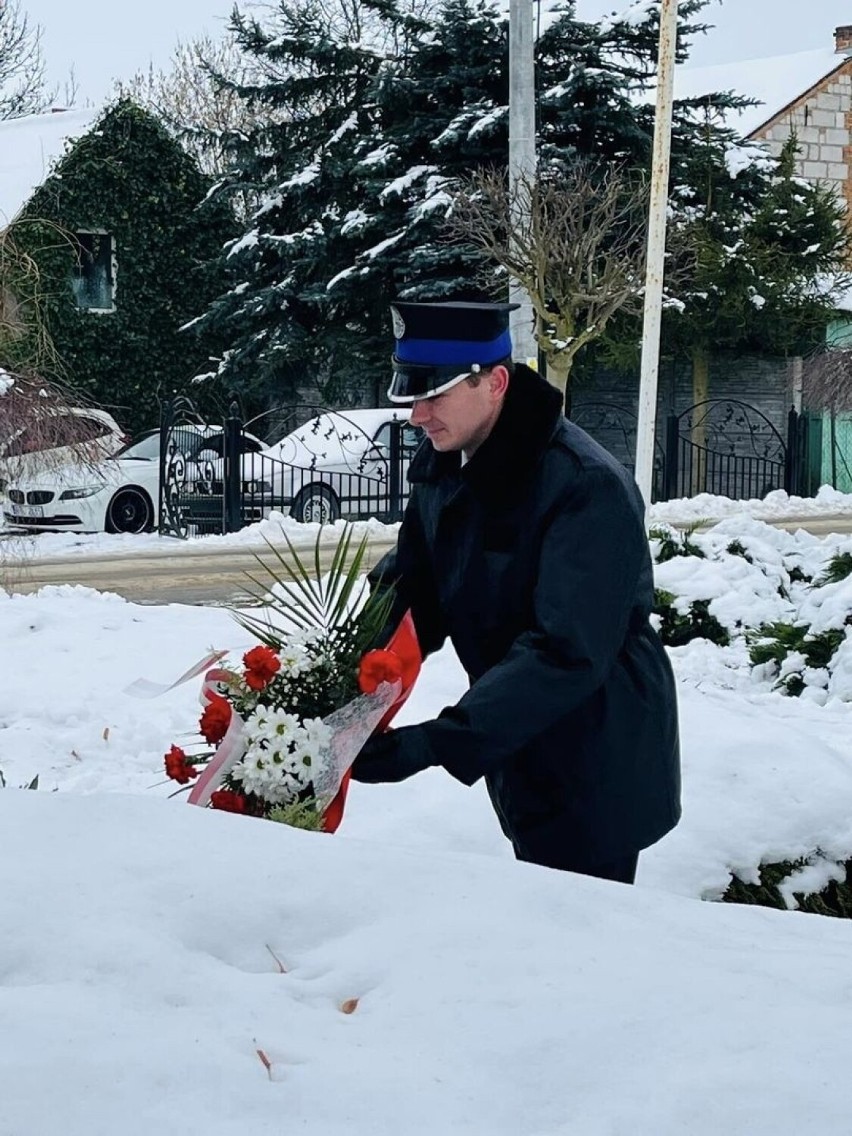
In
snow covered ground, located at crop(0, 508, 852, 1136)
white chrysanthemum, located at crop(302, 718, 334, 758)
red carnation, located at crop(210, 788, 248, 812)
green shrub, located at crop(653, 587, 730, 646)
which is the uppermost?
white chrysanthemum, located at crop(302, 718, 334, 758)

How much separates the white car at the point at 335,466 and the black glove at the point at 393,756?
618 inches

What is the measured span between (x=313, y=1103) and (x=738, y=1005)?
1.87ft

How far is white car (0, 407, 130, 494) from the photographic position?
344 inches

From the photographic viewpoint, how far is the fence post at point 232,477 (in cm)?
1817

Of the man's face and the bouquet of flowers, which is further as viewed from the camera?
the man's face

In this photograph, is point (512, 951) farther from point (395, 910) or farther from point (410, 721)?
point (410, 721)

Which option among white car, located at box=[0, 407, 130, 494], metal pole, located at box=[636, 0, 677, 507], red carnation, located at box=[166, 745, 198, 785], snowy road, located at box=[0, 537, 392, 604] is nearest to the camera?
red carnation, located at box=[166, 745, 198, 785]

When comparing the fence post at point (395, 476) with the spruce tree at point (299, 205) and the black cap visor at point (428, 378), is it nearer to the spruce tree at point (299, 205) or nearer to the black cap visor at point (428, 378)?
the spruce tree at point (299, 205)

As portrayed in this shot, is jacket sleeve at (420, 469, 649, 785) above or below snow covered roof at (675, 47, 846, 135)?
below

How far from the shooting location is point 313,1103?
1.65 metres

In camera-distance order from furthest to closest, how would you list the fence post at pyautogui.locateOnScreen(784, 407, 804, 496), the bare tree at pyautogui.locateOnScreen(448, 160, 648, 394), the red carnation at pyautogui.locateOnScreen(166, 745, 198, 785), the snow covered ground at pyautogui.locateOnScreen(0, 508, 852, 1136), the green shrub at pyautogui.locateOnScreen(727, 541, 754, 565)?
the fence post at pyautogui.locateOnScreen(784, 407, 804, 496) < the bare tree at pyautogui.locateOnScreen(448, 160, 648, 394) < the green shrub at pyautogui.locateOnScreen(727, 541, 754, 565) < the red carnation at pyautogui.locateOnScreen(166, 745, 198, 785) < the snow covered ground at pyautogui.locateOnScreen(0, 508, 852, 1136)

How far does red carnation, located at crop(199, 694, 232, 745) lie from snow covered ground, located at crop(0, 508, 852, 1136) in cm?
41

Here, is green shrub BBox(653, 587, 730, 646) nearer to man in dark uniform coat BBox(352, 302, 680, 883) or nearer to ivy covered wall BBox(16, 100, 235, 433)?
man in dark uniform coat BBox(352, 302, 680, 883)

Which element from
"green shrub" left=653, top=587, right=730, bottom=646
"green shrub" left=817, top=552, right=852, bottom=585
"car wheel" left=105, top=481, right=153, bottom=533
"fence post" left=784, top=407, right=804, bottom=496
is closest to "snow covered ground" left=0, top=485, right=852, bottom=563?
"car wheel" left=105, top=481, right=153, bottom=533
